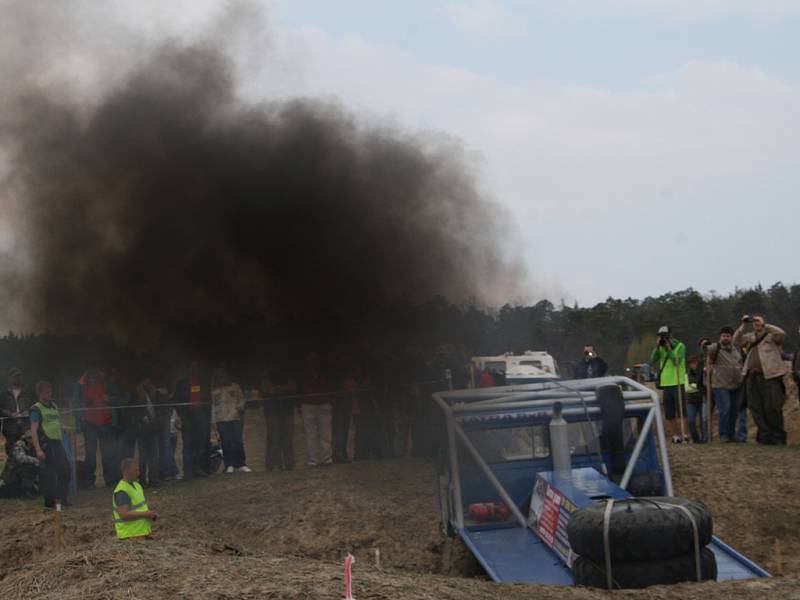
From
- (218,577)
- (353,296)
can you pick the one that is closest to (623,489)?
(218,577)

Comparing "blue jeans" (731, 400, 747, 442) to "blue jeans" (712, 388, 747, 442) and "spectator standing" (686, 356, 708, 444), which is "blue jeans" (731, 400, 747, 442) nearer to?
"blue jeans" (712, 388, 747, 442)

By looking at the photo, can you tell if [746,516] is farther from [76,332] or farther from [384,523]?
[76,332]

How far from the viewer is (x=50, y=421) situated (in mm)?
12836

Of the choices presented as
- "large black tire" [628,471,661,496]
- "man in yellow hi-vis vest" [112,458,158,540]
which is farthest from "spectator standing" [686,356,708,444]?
"man in yellow hi-vis vest" [112,458,158,540]

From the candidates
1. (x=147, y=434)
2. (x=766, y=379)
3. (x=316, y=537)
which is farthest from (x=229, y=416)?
(x=766, y=379)

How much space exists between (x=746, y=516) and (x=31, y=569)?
26.2ft

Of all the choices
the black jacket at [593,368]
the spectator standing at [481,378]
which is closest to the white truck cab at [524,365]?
the black jacket at [593,368]

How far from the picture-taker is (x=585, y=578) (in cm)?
746

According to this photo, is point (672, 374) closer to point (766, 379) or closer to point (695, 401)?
point (695, 401)

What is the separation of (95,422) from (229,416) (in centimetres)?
194

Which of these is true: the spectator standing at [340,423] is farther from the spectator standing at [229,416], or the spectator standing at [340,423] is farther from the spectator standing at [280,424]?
the spectator standing at [229,416]

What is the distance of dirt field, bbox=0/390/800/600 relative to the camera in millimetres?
6449

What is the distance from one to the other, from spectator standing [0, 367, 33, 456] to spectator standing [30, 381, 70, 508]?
37.8 inches

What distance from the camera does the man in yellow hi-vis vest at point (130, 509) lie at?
9.42 meters
